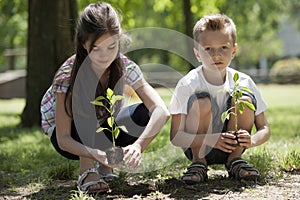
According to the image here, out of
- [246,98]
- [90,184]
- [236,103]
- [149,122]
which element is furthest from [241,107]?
[90,184]

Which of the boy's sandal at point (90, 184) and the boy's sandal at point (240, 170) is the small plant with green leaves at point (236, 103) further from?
the boy's sandal at point (90, 184)

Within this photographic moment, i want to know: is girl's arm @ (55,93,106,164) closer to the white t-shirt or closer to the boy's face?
the white t-shirt

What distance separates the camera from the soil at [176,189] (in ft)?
9.22

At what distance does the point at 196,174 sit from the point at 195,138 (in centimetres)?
22

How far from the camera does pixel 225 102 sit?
3.20 metres

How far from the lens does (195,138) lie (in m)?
3.10

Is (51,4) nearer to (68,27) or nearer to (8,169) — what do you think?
(68,27)

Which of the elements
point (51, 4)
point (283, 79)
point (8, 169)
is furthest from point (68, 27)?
point (283, 79)

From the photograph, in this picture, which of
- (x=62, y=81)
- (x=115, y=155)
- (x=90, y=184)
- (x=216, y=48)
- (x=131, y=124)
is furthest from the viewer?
(x=131, y=124)

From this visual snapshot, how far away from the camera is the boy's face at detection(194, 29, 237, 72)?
10.4 feet

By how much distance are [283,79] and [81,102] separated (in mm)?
24020

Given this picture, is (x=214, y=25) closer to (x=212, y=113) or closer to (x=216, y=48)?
(x=216, y=48)

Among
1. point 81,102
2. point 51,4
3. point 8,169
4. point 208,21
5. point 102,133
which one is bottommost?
point 8,169

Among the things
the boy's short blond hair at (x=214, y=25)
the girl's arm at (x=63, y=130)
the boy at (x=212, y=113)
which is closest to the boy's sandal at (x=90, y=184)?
the girl's arm at (x=63, y=130)
